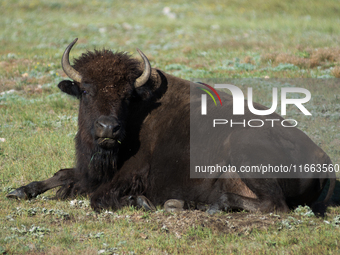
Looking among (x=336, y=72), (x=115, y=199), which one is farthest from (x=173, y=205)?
(x=336, y=72)

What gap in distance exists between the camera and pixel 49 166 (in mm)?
7957

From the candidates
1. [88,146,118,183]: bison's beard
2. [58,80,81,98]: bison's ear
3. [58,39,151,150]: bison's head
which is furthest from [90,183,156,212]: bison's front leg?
[58,80,81,98]: bison's ear

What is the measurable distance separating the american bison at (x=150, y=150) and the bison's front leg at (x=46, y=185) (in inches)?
0.6

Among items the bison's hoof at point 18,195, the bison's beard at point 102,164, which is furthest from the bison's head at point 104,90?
the bison's hoof at point 18,195

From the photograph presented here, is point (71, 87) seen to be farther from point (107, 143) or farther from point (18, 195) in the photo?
point (18, 195)

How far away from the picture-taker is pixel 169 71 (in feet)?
48.5

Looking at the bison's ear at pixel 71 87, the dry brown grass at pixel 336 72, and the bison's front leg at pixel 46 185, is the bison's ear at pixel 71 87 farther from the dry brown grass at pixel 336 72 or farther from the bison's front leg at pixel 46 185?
the dry brown grass at pixel 336 72

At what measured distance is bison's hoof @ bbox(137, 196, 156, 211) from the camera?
6090 mm

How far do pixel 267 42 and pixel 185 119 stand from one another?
1534 cm

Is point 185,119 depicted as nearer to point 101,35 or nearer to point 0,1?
point 101,35

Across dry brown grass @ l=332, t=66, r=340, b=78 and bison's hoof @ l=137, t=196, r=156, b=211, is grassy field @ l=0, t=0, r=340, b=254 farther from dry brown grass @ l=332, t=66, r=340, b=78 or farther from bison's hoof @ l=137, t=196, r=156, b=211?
bison's hoof @ l=137, t=196, r=156, b=211

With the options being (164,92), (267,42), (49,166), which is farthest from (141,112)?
(267,42)

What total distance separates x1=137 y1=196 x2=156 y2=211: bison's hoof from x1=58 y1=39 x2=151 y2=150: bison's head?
0.87 m

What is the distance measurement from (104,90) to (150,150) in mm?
1175
